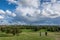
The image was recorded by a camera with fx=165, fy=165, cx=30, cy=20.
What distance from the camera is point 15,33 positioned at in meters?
56.2

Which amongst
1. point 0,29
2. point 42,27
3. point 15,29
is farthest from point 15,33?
point 42,27

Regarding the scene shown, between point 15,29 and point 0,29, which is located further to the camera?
point 0,29

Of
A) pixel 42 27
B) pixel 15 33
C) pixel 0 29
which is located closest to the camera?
pixel 15 33

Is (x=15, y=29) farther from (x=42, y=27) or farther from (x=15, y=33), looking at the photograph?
(x=42, y=27)

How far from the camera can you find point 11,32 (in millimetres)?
56719

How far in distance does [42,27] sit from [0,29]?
3627 centimetres

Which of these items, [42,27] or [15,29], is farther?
[42,27]

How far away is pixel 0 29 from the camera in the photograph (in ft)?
234

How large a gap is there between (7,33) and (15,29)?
180 inches

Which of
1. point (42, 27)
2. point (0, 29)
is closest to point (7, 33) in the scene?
point (0, 29)

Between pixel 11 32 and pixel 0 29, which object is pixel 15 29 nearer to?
pixel 11 32

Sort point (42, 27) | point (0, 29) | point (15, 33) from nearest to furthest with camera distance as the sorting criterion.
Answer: point (15, 33) → point (0, 29) → point (42, 27)

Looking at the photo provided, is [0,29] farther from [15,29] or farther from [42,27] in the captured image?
[42,27]

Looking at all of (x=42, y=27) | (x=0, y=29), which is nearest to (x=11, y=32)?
(x=0, y=29)
